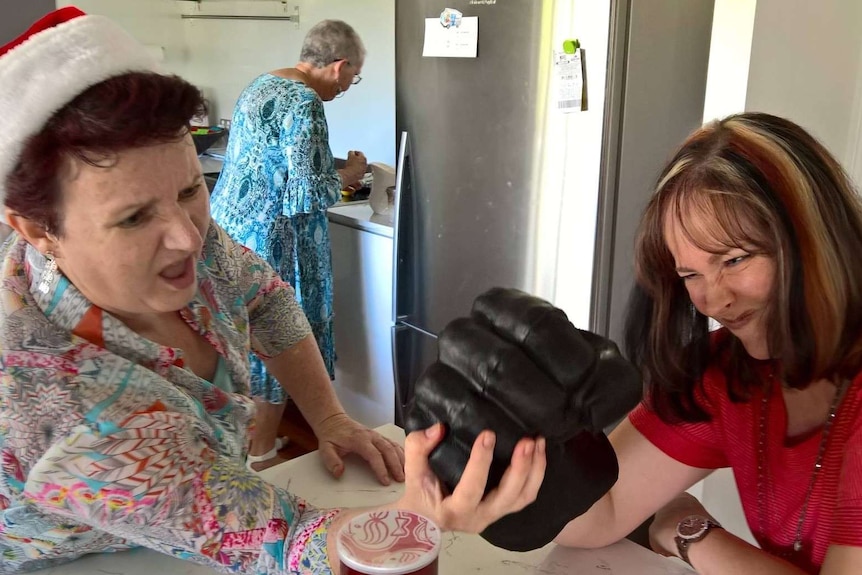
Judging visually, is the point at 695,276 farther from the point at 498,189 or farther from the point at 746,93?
the point at 498,189

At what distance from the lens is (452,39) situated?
2.00 metres

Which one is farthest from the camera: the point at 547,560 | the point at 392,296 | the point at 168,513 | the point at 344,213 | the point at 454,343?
the point at 344,213

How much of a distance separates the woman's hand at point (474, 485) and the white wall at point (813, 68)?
53.2 inches

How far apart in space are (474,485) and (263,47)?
11.3ft

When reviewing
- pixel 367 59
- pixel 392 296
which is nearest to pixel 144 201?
pixel 392 296

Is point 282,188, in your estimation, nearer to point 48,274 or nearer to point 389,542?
point 48,274

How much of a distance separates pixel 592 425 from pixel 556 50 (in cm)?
130

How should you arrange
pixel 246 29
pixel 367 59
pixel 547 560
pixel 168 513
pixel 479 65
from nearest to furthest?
pixel 168 513
pixel 547 560
pixel 479 65
pixel 367 59
pixel 246 29

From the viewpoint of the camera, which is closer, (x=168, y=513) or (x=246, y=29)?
(x=168, y=513)

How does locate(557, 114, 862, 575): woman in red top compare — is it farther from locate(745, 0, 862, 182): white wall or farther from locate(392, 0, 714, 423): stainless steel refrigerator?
locate(745, 0, 862, 182): white wall

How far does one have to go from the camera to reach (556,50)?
1766 mm

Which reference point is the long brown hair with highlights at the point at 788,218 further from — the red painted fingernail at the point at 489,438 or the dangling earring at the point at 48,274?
the dangling earring at the point at 48,274

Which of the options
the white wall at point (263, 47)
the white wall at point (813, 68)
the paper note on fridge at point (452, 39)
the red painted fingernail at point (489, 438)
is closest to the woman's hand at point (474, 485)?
the red painted fingernail at point (489, 438)

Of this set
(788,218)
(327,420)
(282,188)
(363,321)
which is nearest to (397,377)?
(363,321)
